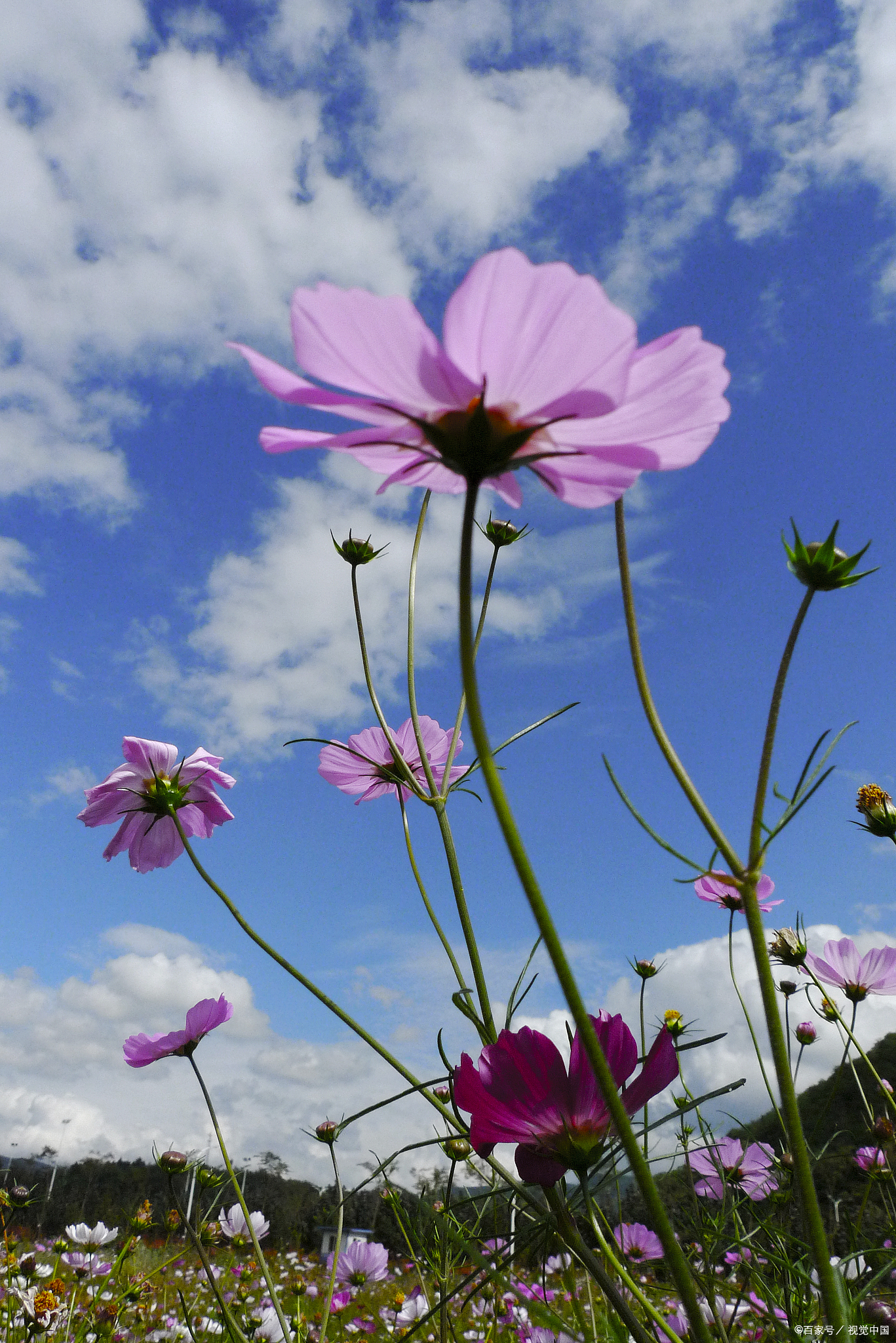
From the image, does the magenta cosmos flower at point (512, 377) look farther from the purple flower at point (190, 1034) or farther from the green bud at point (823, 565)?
the purple flower at point (190, 1034)

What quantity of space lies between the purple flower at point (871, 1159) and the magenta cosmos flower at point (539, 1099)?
4.01 feet

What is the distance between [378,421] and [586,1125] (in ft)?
1.43

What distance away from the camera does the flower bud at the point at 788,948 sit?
133cm

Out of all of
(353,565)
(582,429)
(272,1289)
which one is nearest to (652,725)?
(582,429)

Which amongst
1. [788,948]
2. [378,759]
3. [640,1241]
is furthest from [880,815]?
[640,1241]

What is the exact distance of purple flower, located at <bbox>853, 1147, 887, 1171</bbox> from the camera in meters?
1.53

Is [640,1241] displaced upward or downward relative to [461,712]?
downward

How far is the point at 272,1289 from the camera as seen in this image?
2.27 feet

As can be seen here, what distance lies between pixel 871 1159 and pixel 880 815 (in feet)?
3.41

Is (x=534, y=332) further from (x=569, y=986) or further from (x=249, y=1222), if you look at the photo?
(x=249, y=1222)

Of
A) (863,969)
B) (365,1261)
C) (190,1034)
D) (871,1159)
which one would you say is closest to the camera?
(190,1034)

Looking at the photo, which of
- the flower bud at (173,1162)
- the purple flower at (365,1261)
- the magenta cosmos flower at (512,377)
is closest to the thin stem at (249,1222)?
the flower bud at (173,1162)

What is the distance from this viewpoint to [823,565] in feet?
1.74

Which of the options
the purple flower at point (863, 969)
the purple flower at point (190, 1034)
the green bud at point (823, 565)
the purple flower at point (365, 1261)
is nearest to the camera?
the green bud at point (823, 565)
